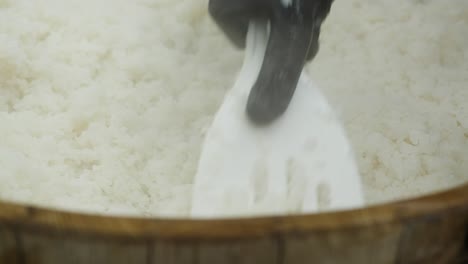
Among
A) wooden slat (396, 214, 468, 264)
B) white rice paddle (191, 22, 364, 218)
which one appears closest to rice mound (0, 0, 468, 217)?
white rice paddle (191, 22, 364, 218)

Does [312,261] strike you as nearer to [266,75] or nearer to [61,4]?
[266,75]

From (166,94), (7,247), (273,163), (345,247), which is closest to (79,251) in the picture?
(7,247)

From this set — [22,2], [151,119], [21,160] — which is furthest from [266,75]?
[22,2]

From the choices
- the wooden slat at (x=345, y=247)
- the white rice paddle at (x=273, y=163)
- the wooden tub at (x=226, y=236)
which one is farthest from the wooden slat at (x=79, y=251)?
the white rice paddle at (x=273, y=163)

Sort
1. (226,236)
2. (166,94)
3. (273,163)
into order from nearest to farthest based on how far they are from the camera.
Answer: (226,236), (273,163), (166,94)

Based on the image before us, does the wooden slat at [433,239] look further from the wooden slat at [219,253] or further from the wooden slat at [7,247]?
the wooden slat at [7,247]

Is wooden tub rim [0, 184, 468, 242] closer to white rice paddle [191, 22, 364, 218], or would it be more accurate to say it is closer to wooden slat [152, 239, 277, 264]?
wooden slat [152, 239, 277, 264]

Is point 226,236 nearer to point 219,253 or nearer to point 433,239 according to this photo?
point 219,253
